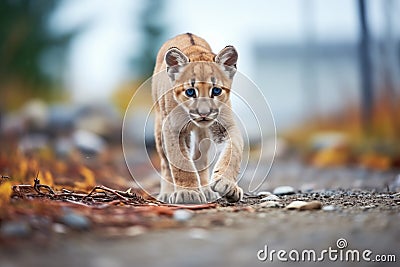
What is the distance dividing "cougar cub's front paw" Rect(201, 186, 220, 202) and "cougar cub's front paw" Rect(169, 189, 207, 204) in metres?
0.02

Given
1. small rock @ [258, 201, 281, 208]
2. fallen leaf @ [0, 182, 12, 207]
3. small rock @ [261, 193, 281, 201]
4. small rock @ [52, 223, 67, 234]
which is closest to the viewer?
small rock @ [52, 223, 67, 234]

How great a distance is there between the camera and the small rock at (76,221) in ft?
5.39

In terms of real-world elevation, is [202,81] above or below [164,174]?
above

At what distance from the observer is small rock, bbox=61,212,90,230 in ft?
5.39

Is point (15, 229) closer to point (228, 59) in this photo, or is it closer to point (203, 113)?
point (203, 113)

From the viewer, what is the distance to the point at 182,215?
1882 millimetres

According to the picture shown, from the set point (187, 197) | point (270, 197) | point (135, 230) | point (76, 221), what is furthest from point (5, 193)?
point (270, 197)

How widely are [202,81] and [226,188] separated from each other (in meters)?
0.38

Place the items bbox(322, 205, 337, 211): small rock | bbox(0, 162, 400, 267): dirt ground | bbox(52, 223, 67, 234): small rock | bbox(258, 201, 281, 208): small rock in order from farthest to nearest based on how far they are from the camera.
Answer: bbox(258, 201, 281, 208): small rock, bbox(322, 205, 337, 211): small rock, bbox(52, 223, 67, 234): small rock, bbox(0, 162, 400, 267): dirt ground

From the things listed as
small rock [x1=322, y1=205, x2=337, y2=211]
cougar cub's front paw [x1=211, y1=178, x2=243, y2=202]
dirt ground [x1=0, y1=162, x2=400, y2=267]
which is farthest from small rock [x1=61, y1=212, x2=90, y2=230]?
small rock [x1=322, y1=205, x2=337, y2=211]

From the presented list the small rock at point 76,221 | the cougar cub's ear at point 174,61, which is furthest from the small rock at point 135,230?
the cougar cub's ear at point 174,61

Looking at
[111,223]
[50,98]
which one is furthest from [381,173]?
[50,98]

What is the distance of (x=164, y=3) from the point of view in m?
7.09

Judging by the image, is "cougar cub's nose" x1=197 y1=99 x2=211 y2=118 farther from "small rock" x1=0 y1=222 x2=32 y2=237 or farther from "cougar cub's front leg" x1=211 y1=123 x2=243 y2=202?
"small rock" x1=0 y1=222 x2=32 y2=237
